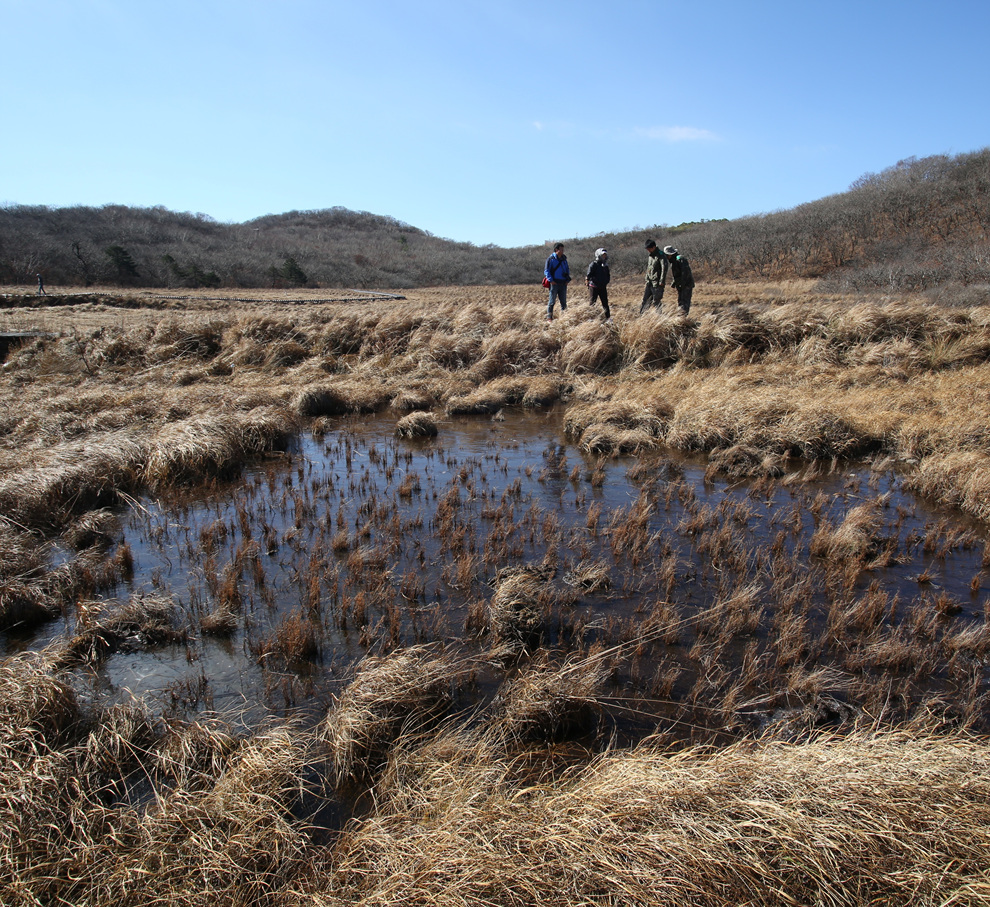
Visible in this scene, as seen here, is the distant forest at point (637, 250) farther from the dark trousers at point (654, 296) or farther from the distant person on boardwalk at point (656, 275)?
the distant person on boardwalk at point (656, 275)

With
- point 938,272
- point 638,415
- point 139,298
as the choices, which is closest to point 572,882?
point 638,415

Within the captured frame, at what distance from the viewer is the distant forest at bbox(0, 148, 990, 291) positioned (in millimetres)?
32031

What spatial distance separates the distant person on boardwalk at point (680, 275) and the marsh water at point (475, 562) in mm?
6796

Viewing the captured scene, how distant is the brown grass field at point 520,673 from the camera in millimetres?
2531

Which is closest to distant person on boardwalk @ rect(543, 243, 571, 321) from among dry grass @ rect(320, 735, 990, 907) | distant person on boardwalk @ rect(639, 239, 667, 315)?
distant person on boardwalk @ rect(639, 239, 667, 315)

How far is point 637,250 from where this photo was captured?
4434cm

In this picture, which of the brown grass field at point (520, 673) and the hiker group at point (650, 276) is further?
the hiker group at point (650, 276)

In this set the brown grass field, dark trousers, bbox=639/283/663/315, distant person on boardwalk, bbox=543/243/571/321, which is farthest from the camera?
distant person on boardwalk, bbox=543/243/571/321

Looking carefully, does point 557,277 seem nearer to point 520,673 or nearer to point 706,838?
point 520,673

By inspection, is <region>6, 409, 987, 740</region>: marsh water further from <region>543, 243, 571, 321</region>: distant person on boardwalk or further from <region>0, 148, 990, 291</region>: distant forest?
<region>0, 148, 990, 291</region>: distant forest

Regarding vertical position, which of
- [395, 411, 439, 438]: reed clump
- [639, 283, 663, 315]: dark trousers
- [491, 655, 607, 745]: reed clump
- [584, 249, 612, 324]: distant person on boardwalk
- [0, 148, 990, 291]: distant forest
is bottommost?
[491, 655, 607, 745]: reed clump

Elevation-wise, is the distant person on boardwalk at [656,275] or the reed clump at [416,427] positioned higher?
the distant person on boardwalk at [656,275]

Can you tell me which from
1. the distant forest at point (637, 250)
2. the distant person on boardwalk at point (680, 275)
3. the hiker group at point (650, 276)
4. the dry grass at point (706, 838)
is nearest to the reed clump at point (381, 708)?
the dry grass at point (706, 838)

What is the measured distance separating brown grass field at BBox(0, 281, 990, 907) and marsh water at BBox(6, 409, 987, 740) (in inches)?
1.7
